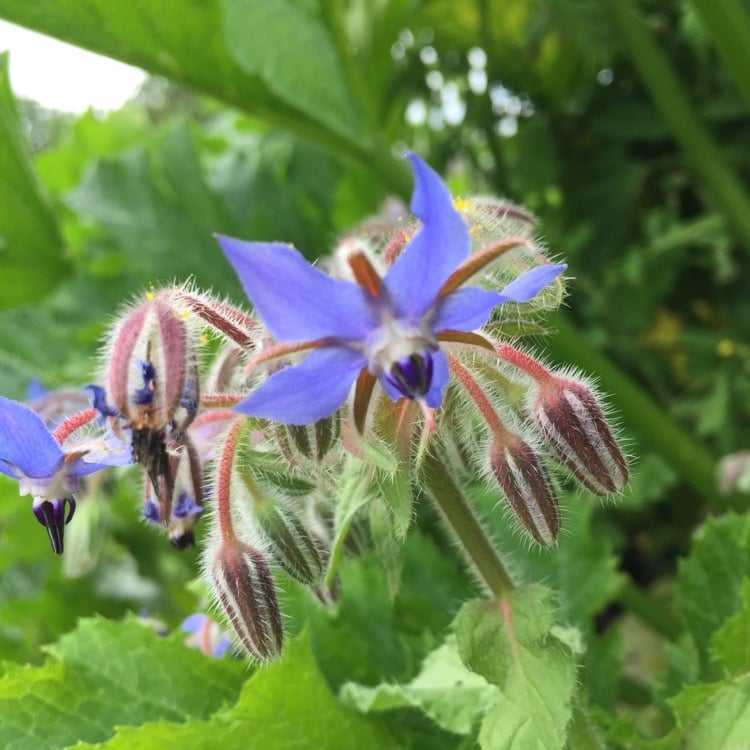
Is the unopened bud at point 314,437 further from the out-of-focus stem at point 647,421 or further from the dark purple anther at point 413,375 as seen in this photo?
the out-of-focus stem at point 647,421

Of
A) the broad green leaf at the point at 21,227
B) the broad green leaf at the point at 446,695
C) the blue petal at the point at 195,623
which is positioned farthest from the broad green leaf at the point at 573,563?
the broad green leaf at the point at 21,227

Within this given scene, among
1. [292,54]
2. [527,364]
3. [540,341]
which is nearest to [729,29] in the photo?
[540,341]

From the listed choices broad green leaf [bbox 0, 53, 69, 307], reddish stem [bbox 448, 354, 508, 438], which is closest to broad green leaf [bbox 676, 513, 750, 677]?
reddish stem [bbox 448, 354, 508, 438]

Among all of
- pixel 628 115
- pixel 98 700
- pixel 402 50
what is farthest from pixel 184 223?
pixel 98 700

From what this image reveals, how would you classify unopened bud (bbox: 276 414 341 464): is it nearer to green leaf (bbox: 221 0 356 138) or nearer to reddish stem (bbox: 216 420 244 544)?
reddish stem (bbox: 216 420 244 544)

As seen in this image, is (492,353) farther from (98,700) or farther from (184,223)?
(184,223)
